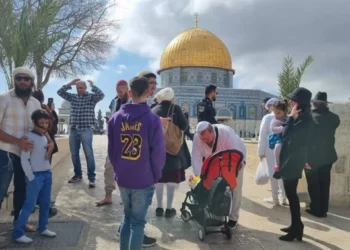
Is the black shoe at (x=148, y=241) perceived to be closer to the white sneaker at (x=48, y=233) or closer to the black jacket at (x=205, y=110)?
the white sneaker at (x=48, y=233)

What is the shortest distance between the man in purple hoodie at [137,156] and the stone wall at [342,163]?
3766 mm

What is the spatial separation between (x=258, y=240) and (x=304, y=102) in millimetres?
Answer: 1492

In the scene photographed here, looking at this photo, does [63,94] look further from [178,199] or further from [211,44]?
[211,44]

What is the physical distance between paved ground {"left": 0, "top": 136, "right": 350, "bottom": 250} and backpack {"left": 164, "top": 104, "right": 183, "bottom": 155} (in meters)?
0.85

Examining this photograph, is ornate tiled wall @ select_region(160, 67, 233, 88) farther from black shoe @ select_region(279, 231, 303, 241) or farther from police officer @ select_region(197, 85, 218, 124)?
black shoe @ select_region(279, 231, 303, 241)

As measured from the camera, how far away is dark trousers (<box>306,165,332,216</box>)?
5.13 metres

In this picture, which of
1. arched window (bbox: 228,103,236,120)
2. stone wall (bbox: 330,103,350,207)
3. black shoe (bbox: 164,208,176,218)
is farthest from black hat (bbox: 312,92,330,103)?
arched window (bbox: 228,103,236,120)

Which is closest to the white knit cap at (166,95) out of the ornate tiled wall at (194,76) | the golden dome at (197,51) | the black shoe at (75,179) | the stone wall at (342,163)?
the stone wall at (342,163)

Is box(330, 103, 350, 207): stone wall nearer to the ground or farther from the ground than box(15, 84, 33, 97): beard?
nearer to the ground

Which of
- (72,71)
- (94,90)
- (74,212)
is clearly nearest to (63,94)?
(94,90)

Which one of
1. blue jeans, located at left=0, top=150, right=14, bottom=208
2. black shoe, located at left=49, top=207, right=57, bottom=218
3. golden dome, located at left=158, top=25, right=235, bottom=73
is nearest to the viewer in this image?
blue jeans, located at left=0, top=150, right=14, bottom=208

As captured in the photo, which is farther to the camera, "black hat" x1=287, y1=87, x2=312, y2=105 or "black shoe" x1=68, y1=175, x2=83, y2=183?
"black shoe" x1=68, y1=175, x2=83, y2=183

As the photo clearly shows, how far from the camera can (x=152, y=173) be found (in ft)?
9.96

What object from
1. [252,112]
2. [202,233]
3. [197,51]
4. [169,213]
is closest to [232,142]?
[202,233]
